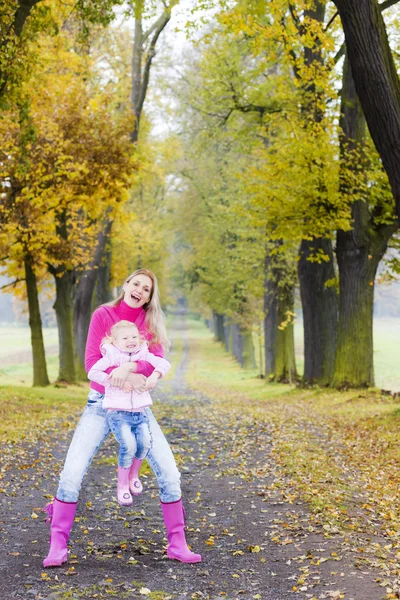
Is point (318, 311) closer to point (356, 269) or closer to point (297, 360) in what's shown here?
point (356, 269)

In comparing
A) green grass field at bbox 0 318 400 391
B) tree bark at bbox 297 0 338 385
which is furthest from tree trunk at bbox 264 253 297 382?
green grass field at bbox 0 318 400 391

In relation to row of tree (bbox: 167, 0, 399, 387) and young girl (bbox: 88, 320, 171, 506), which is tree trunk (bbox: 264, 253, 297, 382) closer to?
row of tree (bbox: 167, 0, 399, 387)

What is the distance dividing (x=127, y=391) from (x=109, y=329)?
0.54 m

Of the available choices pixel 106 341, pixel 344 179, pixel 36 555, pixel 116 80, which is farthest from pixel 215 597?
pixel 116 80

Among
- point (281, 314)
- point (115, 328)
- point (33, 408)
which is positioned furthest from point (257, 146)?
point (115, 328)

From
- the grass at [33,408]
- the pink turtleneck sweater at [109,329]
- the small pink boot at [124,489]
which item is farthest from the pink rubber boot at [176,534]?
the grass at [33,408]

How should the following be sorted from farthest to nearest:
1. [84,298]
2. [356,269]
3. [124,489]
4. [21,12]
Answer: [84,298] → [356,269] → [21,12] → [124,489]

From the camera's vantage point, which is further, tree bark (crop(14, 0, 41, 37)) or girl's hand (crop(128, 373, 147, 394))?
tree bark (crop(14, 0, 41, 37))

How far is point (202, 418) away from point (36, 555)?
1108cm

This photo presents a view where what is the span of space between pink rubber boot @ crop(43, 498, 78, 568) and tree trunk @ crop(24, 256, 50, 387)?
55.2 feet

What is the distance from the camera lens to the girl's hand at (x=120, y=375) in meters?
5.41

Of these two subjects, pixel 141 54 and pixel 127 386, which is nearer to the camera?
pixel 127 386

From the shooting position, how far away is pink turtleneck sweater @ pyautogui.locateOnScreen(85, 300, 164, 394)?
5633 millimetres

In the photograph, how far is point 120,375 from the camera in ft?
17.7
